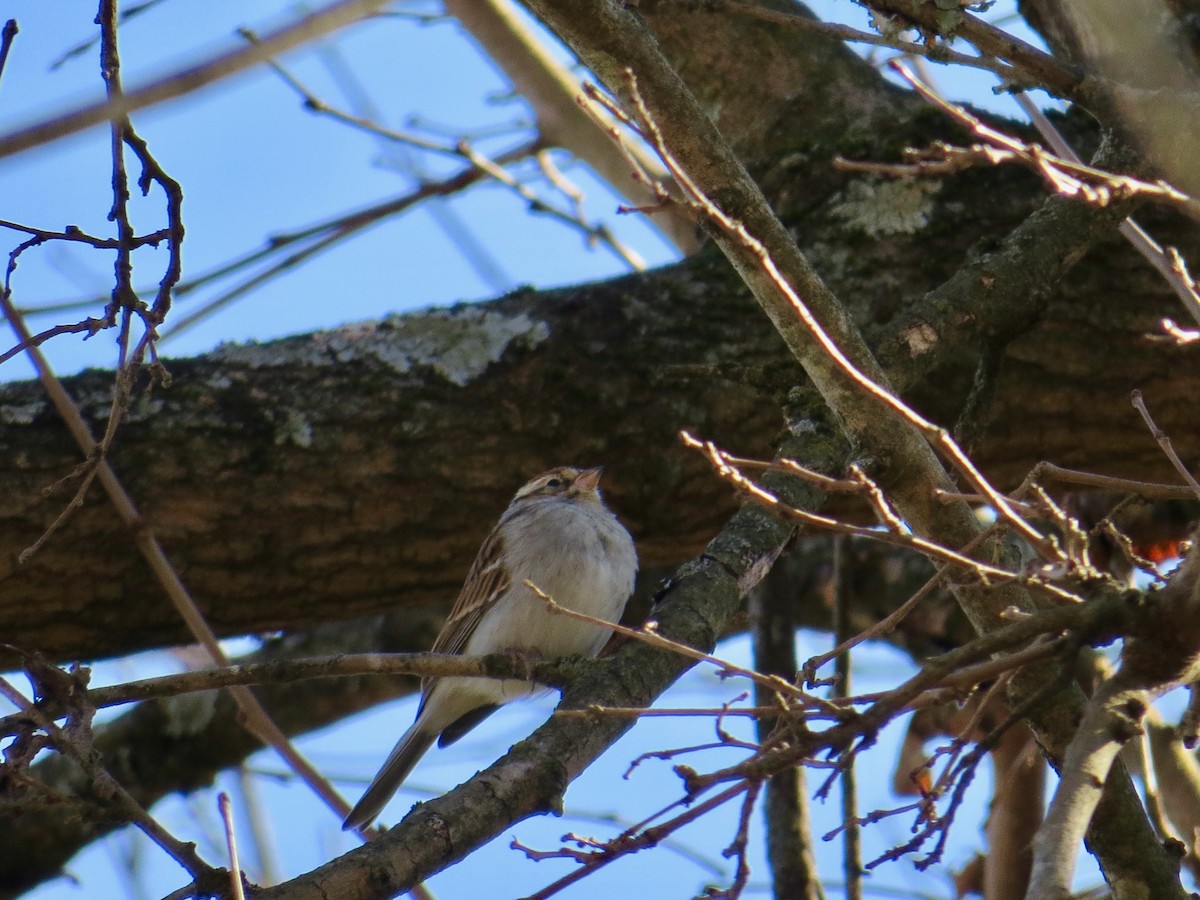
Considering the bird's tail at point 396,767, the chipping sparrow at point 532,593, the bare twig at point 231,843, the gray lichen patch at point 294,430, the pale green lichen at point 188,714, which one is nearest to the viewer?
the bare twig at point 231,843

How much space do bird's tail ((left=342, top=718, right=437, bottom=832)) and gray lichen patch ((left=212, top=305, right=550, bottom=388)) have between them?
1733mm

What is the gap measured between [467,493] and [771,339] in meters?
1.13

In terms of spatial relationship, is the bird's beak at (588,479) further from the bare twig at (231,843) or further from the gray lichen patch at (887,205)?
the bare twig at (231,843)

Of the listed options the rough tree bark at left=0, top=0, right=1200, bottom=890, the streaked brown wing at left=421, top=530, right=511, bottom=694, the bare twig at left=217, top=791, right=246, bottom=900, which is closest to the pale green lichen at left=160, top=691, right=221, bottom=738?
the streaked brown wing at left=421, top=530, right=511, bottom=694

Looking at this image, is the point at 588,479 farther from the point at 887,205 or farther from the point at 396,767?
the point at 396,767

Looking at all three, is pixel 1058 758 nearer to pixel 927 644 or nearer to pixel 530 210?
pixel 927 644

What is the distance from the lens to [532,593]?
4.95 m

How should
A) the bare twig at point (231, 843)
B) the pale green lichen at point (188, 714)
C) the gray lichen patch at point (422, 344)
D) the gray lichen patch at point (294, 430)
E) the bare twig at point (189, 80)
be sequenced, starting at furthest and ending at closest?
1. the pale green lichen at point (188, 714)
2. the gray lichen patch at point (422, 344)
3. the gray lichen patch at point (294, 430)
4. the bare twig at point (231, 843)
5. the bare twig at point (189, 80)

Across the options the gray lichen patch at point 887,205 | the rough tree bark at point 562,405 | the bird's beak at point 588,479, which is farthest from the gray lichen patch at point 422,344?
the gray lichen patch at point 887,205

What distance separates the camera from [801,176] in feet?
16.1

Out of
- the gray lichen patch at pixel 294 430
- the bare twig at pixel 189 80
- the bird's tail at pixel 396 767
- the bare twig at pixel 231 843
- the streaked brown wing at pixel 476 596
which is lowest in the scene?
the bare twig at pixel 231 843

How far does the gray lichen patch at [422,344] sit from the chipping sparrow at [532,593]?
61 centimetres

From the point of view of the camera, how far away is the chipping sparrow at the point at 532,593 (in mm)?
4949

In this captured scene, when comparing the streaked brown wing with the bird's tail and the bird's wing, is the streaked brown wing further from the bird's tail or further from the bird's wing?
the bird's tail
